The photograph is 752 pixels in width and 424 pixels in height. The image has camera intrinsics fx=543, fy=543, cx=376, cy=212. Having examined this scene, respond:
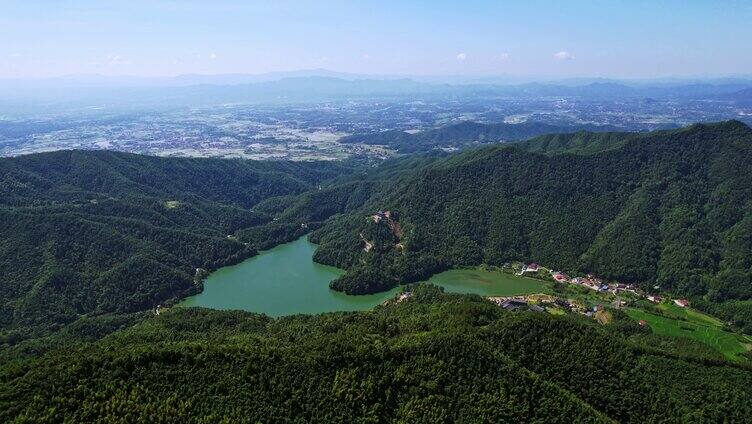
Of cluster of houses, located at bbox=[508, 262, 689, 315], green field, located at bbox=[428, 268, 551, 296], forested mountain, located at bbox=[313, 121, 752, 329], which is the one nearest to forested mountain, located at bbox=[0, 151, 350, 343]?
forested mountain, located at bbox=[313, 121, 752, 329]

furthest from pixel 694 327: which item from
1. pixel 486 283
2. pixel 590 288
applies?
pixel 486 283

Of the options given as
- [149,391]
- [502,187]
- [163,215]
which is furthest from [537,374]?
[163,215]

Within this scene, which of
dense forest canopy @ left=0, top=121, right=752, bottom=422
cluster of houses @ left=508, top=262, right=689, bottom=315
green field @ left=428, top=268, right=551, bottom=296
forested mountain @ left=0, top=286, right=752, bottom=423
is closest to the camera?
forested mountain @ left=0, top=286, right=752, bottom=423

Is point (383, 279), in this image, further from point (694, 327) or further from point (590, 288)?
point (694, 327)

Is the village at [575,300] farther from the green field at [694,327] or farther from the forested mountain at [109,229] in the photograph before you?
the forested mountain at [109,229]

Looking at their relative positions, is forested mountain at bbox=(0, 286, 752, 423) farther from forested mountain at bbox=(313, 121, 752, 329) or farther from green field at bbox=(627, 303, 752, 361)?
forested mountain at bbox=(313, 121, 752, 329)

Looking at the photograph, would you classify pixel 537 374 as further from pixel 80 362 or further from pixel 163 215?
pixel 163 215
